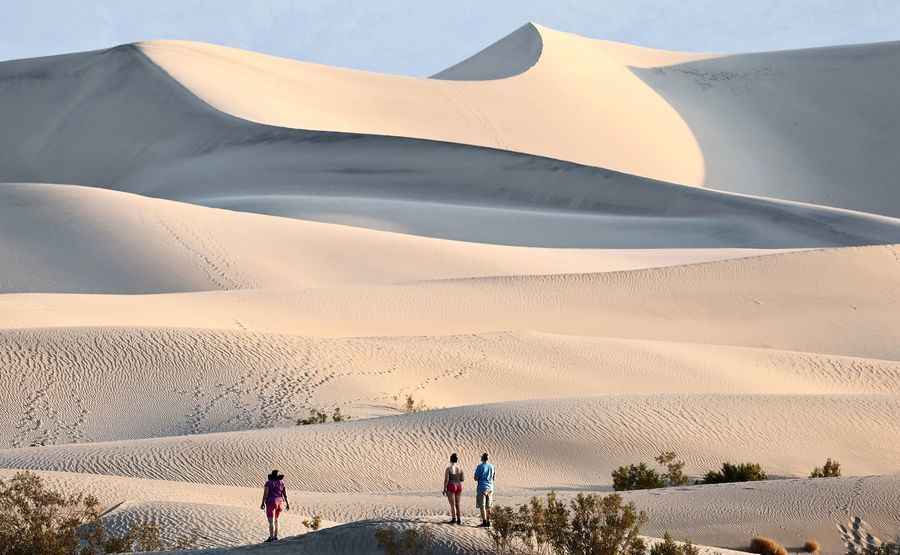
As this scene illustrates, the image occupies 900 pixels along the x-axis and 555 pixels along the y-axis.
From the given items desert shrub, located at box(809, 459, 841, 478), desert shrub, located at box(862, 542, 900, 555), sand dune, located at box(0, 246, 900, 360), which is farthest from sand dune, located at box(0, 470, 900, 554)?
sand dune, located at box(0, 246, 900, 360)

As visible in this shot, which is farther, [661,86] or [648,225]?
[661,86]

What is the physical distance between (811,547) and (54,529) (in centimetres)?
642

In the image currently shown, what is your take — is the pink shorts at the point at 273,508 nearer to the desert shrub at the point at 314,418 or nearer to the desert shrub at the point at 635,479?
the desert shrub at the point at 635,479

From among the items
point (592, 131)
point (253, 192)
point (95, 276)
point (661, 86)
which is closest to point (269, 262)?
point (95, 276)

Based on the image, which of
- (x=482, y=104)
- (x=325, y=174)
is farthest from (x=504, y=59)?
(x=325, y=174)

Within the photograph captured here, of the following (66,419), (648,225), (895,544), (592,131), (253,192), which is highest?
(592,131)

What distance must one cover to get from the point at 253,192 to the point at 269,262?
1803cm

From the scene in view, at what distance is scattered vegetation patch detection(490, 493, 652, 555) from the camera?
10.4 meters

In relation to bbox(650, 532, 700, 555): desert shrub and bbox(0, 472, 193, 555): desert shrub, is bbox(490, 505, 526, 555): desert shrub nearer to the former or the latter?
bbox(650, 532, 700, 555): desert shrub

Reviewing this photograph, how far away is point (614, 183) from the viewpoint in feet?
164

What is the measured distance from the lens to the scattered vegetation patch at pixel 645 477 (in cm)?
1655

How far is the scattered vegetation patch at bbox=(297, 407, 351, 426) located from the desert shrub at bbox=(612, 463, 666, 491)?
4.48m

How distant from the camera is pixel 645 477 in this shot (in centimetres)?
1661

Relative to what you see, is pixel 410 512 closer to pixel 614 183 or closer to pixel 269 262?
pixel 269 262
